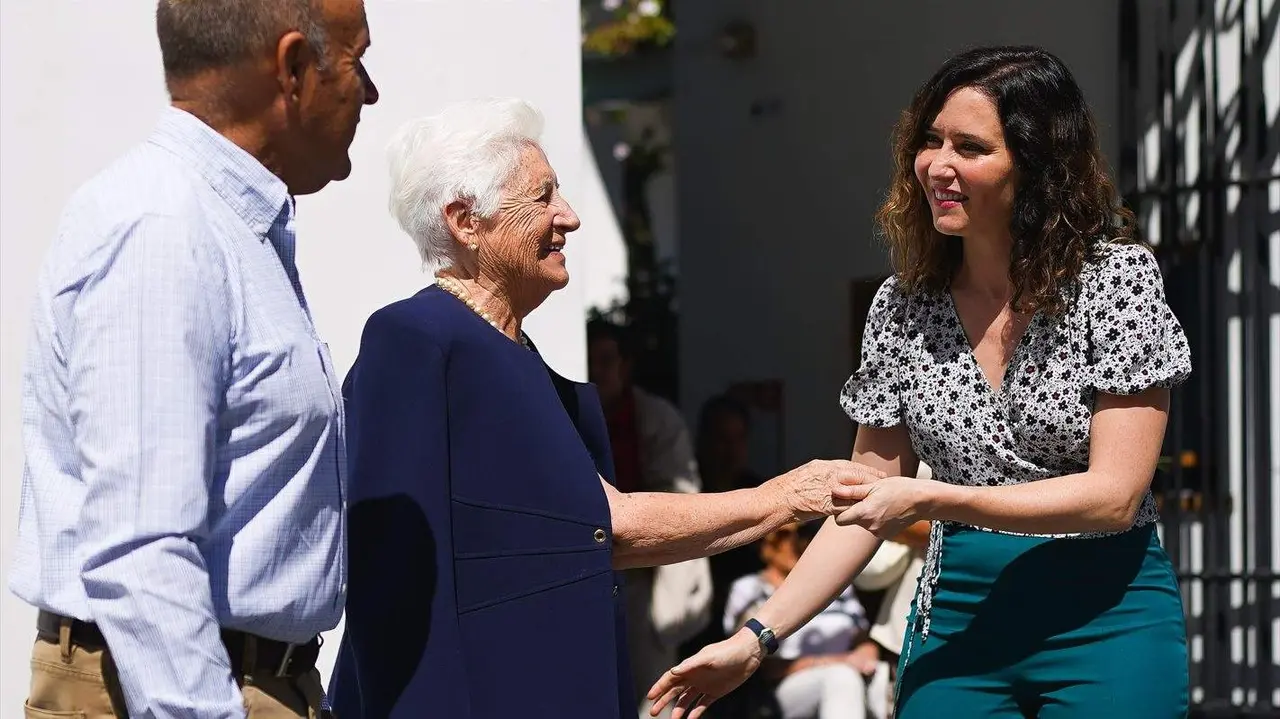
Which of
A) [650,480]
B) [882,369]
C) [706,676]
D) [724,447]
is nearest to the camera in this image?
[706,676]

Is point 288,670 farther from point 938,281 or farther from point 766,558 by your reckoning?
point 766,558

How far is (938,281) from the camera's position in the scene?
2.98 meters

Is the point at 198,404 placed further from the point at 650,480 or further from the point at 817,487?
the point at 650,480

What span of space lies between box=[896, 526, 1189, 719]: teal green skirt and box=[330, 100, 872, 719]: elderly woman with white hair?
333 millimetres

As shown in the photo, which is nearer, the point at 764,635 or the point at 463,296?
the point at 463,296

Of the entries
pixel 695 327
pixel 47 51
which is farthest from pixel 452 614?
pixel 695 327

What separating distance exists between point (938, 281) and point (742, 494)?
61 cm

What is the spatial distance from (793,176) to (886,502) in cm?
635

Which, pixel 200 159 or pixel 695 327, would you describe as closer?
pixel 200 159

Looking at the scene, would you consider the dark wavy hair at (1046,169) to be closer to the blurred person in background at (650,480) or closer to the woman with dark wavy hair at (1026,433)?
the woman with dark wavy hair at (1026,433)

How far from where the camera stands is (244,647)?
1855mm

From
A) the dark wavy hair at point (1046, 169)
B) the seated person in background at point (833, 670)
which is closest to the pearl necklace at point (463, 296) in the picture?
the dark wavy hair at point (1046, 169)

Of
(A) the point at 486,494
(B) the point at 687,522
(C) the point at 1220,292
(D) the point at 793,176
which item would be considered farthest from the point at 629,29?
(A) the point at 486,494

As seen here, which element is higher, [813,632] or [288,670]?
[288,670]
